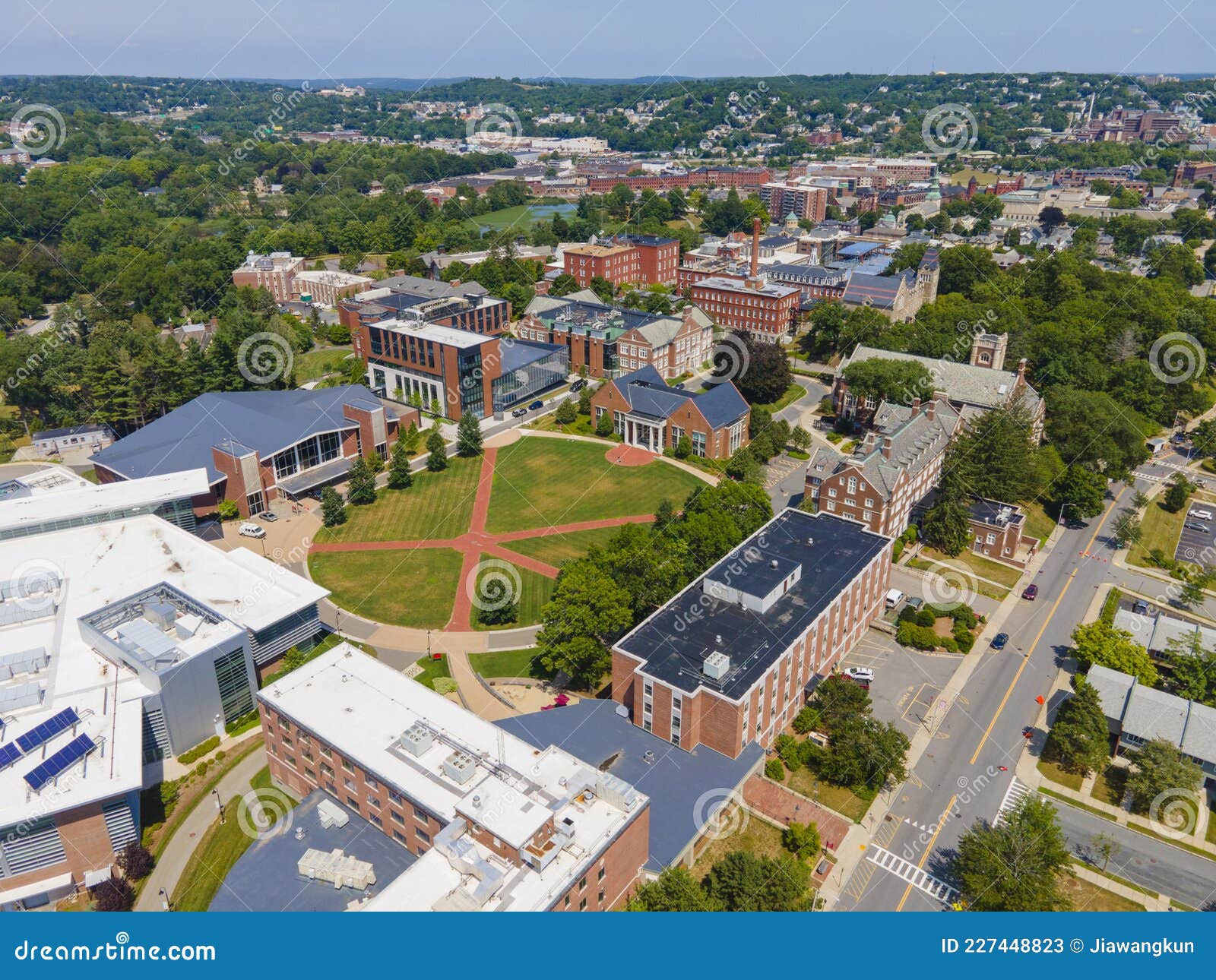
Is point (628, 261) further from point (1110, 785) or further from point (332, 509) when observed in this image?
point (1110, 785)

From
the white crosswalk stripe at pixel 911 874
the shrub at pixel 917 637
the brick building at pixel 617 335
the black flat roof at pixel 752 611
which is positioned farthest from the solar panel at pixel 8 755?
the brick building at pixel 617 335

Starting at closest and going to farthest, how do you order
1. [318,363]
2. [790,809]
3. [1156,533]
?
[790,809], [1156,533], [318,363]

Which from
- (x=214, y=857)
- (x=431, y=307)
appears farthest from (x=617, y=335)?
(x=214, y=857)

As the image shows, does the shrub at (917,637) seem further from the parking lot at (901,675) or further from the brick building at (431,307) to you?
the brick building at (431,307)

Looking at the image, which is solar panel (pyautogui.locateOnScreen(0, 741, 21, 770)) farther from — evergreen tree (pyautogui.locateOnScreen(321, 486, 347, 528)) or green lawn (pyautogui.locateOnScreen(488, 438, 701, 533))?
green lawn (pyautogui.locateOnScreen(488, 438, 701, 533))

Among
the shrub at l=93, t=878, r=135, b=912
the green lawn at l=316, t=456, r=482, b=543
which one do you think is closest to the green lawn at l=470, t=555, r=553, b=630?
the green lawn at l=316, t=456, r=482, b=543

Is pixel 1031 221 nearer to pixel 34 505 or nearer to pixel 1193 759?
pixel 1193 759
